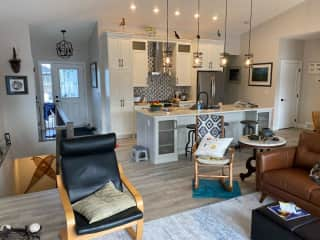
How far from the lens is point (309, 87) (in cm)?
758

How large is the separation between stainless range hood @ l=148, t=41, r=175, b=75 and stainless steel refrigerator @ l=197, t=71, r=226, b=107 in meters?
1.17

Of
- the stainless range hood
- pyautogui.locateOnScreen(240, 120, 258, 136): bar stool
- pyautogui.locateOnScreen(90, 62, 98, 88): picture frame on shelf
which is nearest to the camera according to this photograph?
pyautogui.locateOnScreen(240, 120, 258, 136): bar stool

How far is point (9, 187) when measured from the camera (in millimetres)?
4805

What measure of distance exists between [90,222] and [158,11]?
18.0 ft

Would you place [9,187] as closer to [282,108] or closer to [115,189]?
[115,189]

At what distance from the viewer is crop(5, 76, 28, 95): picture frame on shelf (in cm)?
570

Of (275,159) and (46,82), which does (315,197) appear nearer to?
(275,159)

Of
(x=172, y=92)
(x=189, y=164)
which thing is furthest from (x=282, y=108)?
(x=189, y=164)

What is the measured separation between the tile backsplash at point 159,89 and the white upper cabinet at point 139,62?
1.75ft

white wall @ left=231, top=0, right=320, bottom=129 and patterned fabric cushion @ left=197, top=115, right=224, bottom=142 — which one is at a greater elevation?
white wall @ left=231, top=0, right=320, bottom=129

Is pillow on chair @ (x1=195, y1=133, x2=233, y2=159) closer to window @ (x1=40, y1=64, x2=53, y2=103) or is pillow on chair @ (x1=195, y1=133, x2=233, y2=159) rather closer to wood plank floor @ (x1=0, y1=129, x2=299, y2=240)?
wood plank floor @ (x1=0, y1=129, x2=299, y2=240)

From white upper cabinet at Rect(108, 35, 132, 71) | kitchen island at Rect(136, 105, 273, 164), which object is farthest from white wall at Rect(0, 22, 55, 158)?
kitchen island at Rect(136, 105, 273, 164)

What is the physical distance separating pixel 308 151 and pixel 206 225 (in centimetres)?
167

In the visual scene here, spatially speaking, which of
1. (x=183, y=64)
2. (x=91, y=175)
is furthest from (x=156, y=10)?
(x=91, y=175)
